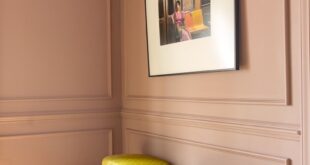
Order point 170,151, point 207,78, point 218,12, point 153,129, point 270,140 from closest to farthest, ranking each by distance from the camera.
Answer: point 270,140 → point 218,12 → point 207,78 → point 170,151 → point 153,129

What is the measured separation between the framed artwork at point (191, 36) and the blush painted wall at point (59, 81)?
0.43 m

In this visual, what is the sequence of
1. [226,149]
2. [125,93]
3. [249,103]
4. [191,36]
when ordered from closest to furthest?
1. [249,103]
2. [226,149]
3. [191,36]
4. [125,93]

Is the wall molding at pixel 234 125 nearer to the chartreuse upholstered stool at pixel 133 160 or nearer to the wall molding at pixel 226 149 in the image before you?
the wall molding at pixel 226 149

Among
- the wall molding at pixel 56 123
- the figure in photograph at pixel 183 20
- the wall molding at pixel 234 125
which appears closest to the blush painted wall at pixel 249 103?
the wall molding at pixel 234 125

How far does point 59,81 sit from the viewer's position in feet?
7.41

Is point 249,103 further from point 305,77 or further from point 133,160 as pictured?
point 133,160

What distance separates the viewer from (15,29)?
84.8 inches

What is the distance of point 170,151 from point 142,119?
313 mm

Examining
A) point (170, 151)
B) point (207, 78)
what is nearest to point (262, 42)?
point (207, 78)

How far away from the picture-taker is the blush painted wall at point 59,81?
2141 mm

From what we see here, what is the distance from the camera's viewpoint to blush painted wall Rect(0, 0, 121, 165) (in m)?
2.14

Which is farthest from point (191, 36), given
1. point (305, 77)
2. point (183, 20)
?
point (305, 77)

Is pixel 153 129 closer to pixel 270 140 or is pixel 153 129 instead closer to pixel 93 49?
pixel 93 49

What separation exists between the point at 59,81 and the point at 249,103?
47.4 inches
